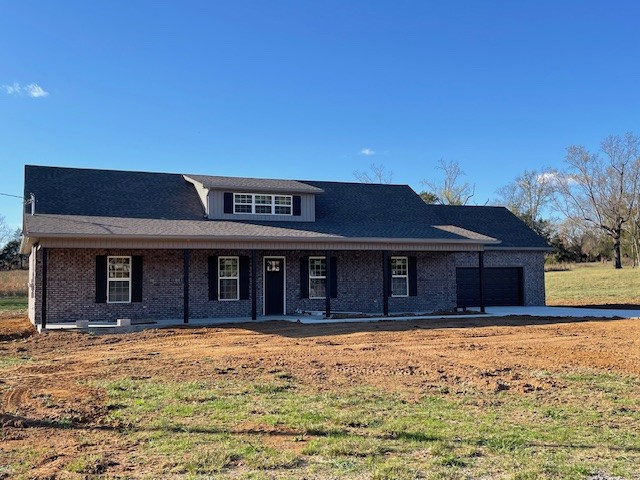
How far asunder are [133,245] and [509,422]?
12.7m

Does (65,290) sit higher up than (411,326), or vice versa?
(65,290)

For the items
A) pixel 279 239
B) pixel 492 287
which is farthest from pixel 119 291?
pixel 492 287

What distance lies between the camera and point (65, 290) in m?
17.4

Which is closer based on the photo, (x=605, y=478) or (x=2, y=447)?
(x=605, y=478)

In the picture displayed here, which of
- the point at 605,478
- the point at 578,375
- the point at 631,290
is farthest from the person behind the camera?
the point at 631,290

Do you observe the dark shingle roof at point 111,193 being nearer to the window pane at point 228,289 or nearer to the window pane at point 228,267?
the window pane at point 228,267

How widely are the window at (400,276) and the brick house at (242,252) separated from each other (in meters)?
0.04

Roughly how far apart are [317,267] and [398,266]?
130 inches

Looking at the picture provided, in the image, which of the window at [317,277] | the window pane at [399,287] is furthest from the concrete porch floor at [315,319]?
the window pane at [399,287]

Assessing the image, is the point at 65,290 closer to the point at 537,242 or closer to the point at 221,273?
the point at 221,273

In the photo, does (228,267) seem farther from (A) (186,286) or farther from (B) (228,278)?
(A) (186,286)

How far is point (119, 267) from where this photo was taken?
18078 mm

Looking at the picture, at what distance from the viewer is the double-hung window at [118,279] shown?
17.9m

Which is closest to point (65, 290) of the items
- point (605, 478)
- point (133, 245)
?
point (133, 245)
